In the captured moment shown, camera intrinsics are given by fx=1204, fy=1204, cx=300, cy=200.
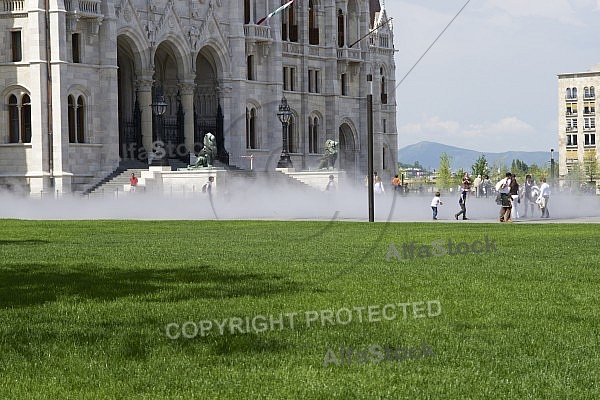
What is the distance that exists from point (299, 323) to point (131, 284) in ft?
16.5

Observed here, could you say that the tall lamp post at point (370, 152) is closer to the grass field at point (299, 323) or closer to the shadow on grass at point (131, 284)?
the grass field at point (299, 323)

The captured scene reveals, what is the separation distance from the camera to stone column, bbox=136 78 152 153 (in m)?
67.9

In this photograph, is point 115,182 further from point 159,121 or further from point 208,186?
point 208,186

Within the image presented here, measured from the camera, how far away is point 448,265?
2105 centimetres

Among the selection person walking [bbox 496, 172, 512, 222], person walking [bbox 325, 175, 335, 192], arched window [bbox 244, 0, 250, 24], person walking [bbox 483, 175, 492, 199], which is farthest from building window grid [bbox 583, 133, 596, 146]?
person walking [bbox 496, 172, 512, 222]

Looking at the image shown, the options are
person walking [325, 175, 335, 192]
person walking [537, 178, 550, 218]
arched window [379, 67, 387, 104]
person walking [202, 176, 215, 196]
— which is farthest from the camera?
arched window [379, 67, 387, 104]

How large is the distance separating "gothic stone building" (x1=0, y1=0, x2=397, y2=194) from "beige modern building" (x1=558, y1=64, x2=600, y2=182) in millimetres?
89602

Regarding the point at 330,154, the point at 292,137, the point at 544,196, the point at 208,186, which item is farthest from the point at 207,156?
the point at 544,196

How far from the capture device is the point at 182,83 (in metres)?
71.4

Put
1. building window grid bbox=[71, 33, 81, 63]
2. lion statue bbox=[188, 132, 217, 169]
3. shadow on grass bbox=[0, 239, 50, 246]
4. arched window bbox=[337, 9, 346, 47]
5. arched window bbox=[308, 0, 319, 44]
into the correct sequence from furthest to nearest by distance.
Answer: arched window bbox=[337, 9, 346, 47]
arched window bbox=[308, 0, 319, 44]
building window grid bbox=[71, 33, 81, 63]
lion statue bbox=[188, 132, 217, 169]
shadow on grass bbox=[0, 239, 50, 246]

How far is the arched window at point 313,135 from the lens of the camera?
8319 cm

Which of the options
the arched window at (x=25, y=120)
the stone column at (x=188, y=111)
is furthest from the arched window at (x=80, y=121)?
the stone column at (x=188, y=111)

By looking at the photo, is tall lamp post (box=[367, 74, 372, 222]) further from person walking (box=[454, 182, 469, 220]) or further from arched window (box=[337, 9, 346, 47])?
arched window (box=[337, 9, 346, 47])

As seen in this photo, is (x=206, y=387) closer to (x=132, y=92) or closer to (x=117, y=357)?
(x=117, y=357)
